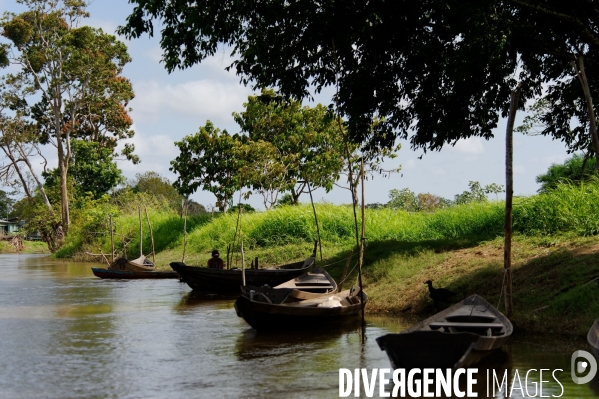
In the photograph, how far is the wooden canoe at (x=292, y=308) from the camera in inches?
461

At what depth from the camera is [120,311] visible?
1647cm

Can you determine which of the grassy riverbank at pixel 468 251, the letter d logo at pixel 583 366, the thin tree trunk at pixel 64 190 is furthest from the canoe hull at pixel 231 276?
the thin tree trunk at pixel 64 190

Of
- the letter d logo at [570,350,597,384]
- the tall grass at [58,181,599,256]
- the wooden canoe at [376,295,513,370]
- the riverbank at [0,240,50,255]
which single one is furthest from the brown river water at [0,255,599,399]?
the riverbank at [0,240,50,255]

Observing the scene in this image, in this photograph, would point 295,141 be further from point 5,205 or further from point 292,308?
point 5,205

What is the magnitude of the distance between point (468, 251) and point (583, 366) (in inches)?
263

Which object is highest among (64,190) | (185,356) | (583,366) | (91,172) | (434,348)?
(91,172)

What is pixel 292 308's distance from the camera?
463 inches

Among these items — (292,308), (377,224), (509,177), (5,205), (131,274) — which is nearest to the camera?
(509,177)

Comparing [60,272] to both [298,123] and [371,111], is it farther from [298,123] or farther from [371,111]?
[371,111]

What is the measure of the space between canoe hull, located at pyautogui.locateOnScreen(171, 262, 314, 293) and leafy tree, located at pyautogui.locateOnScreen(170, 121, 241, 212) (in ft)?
53.5

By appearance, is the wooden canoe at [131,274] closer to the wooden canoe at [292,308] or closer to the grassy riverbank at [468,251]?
the grassy riverbank at [468,251]

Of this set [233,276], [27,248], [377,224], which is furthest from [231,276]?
[27,248]

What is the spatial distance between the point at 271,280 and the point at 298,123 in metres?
18.5

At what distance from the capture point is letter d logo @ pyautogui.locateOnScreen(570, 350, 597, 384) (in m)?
8.74
